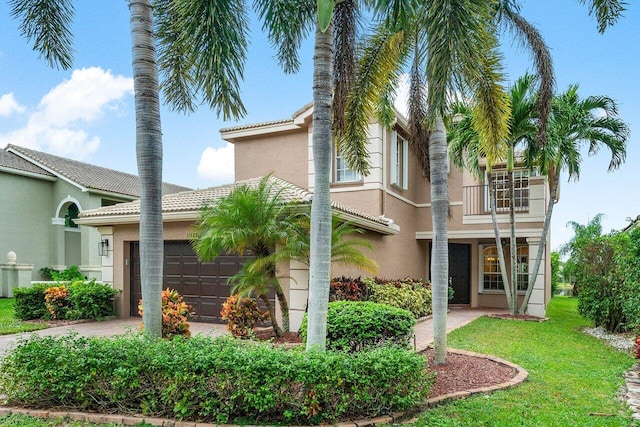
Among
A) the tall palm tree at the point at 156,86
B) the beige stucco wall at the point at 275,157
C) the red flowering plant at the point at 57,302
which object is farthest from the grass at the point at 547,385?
the red flowering plant at the point at 57,302

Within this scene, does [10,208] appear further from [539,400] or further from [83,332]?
[539,400]

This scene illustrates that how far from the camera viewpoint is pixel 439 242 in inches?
280

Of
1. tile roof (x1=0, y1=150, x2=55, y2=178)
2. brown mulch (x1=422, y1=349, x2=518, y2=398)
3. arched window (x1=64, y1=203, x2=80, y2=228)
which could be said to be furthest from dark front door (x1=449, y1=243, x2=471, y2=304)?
tile roof (x1=0, y1=150, x2=55, y2=178)

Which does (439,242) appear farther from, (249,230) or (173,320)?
(173,320)

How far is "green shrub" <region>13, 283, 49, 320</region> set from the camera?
13094 mm

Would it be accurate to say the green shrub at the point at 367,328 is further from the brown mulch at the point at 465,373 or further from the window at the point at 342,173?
the window at the point at 342,173

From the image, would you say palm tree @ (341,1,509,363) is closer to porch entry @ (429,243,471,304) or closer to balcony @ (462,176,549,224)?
balcony @ (462,176,549,224)

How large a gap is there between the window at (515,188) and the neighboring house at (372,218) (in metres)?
0.04

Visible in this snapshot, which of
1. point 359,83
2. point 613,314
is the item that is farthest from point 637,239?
point 359,83

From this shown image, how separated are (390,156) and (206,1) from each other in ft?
31.2

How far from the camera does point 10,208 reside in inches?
841

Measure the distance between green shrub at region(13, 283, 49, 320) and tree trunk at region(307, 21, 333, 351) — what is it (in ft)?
35.8

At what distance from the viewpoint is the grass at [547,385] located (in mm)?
5008

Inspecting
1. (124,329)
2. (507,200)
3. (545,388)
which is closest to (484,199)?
(507,200)
